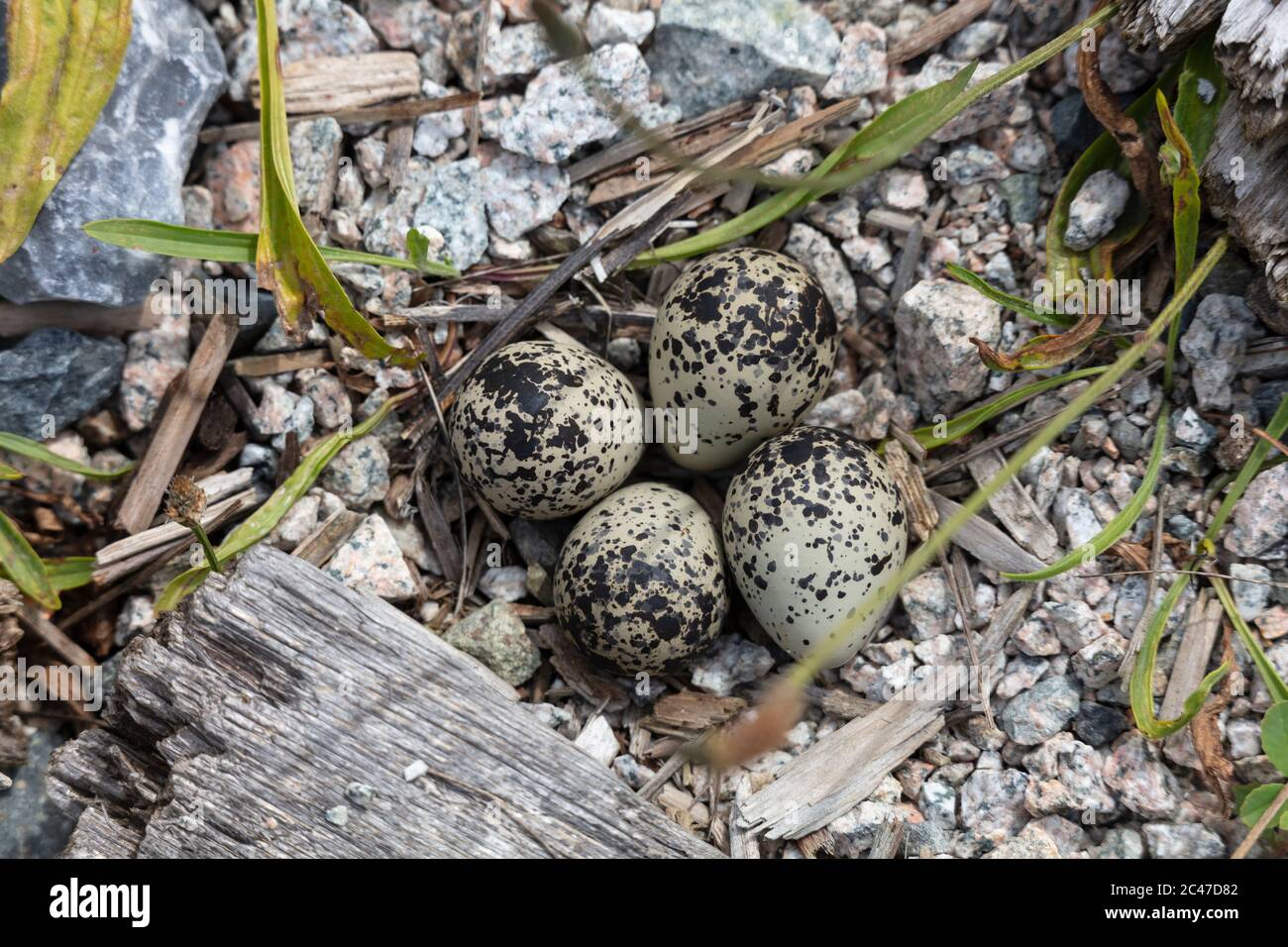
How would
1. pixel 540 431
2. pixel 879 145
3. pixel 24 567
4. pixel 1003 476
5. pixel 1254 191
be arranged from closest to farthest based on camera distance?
pixel 1003 476, pixel 1254 191, pixel 540 431, pixel 24 567, pixel 879 145

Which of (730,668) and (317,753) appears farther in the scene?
(730,668)

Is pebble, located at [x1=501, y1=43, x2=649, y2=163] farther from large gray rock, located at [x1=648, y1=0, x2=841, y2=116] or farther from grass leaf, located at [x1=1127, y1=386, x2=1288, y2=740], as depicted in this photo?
grass leaf, located at [x1=1127, y1=386, x2=1288, y2=740]

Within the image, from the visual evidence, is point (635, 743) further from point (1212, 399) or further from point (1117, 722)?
point (1212, 399)

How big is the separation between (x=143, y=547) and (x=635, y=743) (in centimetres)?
126

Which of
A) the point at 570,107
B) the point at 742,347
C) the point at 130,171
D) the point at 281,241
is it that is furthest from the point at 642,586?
the point at 130,171

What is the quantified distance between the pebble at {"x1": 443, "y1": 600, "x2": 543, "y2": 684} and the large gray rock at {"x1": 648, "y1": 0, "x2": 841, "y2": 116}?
4.64 ft

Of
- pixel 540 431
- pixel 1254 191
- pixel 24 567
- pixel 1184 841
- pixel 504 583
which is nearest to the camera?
pixel 1184 841

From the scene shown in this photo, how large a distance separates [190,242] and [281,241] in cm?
26

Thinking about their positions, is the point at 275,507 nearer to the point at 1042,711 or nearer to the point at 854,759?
the point at 854,759

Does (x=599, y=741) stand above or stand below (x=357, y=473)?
below

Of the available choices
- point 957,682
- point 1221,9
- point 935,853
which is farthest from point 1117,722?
point 1221,9

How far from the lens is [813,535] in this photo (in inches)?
87.1

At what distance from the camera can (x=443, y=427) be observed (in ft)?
8.54

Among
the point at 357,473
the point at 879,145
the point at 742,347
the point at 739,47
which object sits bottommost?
the point at 357,473
